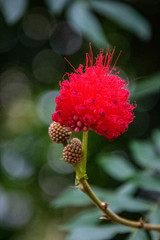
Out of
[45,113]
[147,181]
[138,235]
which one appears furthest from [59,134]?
[45,113]

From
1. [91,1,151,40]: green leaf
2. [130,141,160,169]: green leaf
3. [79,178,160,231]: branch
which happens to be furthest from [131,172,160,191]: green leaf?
[91,1,151,40]: green leaf

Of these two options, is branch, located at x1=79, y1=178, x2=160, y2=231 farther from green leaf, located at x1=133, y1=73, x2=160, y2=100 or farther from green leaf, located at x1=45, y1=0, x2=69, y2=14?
green leaf, located at x1=45, y1=0, x2=69, y2=14

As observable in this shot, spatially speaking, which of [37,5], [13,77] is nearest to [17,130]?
[13,77]

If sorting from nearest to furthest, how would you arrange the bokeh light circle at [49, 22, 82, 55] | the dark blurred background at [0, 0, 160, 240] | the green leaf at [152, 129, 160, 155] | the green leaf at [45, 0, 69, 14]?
the green leaf at [45, 0, 69, 14]
the green leaf at [152, 129, 160, 155]
the dark blurred background at [0, 0, 160, 240]
the bokeh light circle at [49, 22, 82, 55]

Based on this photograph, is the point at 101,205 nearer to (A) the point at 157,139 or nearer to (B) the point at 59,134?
(B) the point at 59,134

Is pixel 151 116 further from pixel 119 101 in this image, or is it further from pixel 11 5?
pixel 119 101

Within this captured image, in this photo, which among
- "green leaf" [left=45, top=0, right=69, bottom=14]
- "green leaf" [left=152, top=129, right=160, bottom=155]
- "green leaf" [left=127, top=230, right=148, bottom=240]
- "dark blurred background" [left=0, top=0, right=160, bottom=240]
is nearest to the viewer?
"green leaf" [left=127, top=230, right=148, bottom=240]
